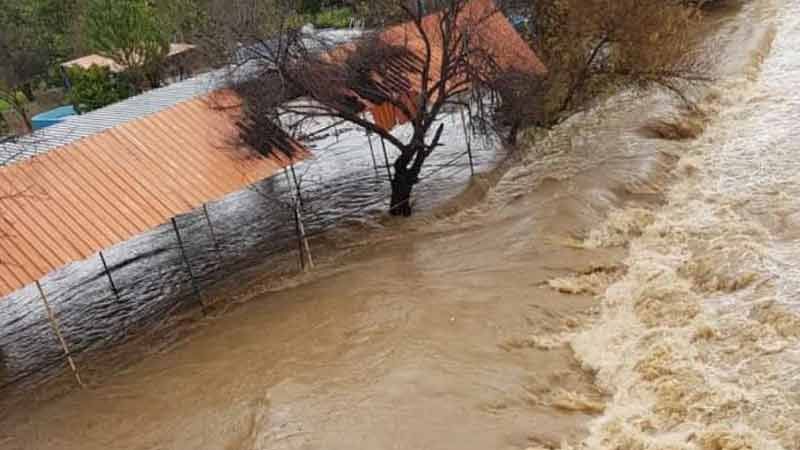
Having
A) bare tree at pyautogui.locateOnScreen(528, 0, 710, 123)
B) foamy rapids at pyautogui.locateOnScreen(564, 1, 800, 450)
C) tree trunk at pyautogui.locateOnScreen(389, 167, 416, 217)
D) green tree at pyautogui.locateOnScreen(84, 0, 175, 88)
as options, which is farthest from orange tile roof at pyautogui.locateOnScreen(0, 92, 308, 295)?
green tree at pyautogui.locateOnScreen(84, 0, 175, 88)

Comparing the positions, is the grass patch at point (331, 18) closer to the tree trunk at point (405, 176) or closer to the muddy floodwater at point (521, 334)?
the tree trunk at point (405, 176)

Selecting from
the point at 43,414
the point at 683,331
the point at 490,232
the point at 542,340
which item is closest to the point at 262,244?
the point at 490,232

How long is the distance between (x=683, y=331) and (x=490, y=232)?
17.1 ft

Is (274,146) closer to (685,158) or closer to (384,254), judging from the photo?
(384,254)

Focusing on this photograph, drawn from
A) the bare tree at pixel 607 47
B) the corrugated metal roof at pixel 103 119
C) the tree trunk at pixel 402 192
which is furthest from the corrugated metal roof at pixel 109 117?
the bare tree at pixel 607 47

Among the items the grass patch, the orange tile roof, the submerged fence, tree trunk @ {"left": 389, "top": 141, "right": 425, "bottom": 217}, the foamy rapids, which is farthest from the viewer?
the grass patch

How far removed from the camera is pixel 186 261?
14.2m

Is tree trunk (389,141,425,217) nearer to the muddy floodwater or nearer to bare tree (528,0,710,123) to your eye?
the muddy floodwater

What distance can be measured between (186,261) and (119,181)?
6.25ft

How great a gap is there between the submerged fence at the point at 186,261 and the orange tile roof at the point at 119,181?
1610 millimetres

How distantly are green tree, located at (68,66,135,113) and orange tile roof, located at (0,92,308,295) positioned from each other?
46.0ft

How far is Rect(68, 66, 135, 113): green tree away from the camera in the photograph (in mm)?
27641

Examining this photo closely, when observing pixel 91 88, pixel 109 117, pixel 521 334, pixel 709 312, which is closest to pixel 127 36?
pixel 91 88

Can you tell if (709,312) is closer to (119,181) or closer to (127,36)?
(119,181)
